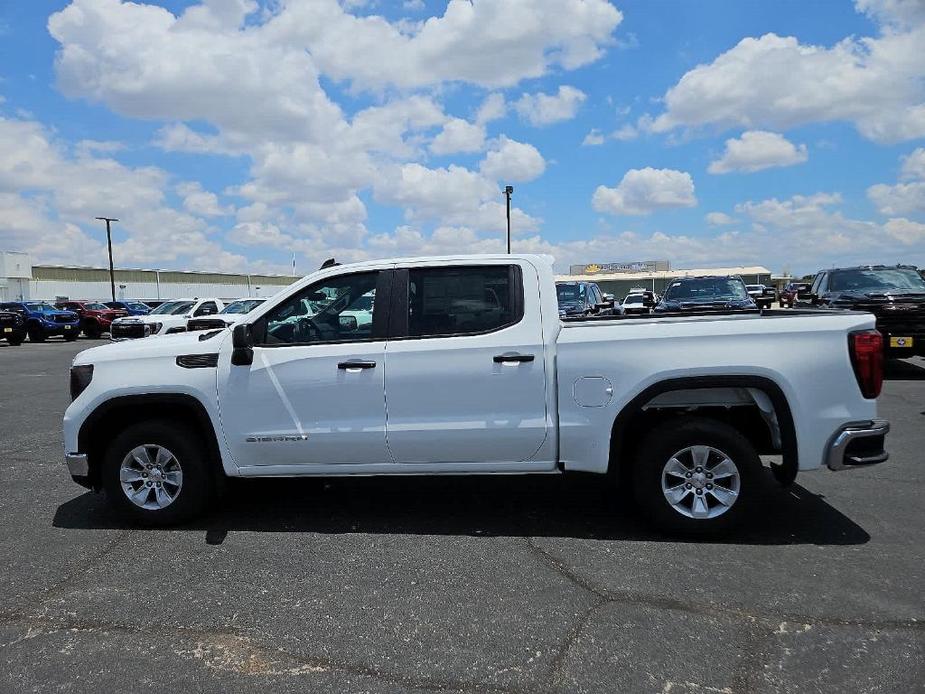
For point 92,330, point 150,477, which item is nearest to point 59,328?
point 92,330

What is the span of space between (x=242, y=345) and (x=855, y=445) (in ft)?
13.1

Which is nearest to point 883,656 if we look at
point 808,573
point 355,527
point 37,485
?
point 808,573

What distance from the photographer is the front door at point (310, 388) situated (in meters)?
4.49

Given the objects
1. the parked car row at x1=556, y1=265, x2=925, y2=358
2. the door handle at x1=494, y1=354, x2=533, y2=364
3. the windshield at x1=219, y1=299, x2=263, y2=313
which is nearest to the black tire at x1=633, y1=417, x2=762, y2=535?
the door handle at x1=494, y1=354, x2=533, y2=364

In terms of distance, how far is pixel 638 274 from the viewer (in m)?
97.4

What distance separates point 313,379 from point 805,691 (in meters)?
3.23

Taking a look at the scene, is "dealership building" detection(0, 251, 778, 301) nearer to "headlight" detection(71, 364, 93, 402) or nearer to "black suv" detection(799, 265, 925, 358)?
"black suv" detection(799, 265, 925, 358)

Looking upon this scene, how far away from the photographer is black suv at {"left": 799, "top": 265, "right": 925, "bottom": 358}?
11.0 metres

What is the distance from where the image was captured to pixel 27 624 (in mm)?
3430

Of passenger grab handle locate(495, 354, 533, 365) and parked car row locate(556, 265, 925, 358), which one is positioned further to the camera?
parked car row locate(556, 265, 925, 358)

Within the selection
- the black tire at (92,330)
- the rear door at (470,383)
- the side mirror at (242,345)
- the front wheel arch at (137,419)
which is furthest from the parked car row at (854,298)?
the black tire at (92,330)

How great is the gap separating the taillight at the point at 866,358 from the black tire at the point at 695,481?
788mm

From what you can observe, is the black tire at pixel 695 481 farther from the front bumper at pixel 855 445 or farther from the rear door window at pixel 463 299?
the rear door window at pixel 463 299

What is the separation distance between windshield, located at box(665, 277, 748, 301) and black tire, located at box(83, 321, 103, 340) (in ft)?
93.9
